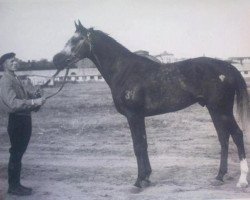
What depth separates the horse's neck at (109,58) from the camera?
301cm

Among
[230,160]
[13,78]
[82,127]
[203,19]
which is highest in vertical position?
[203,19]

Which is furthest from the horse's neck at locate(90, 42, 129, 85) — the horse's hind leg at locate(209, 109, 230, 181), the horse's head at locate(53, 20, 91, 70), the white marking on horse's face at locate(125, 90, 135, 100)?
the horse's hind leg at locate(209, 109, 230, 181)

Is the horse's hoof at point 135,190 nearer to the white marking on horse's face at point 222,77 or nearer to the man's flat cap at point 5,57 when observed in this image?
the white marking on horse's face at point 222,77

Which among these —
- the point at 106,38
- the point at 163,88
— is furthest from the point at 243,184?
A: the point at 106,38

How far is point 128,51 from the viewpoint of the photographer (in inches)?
119

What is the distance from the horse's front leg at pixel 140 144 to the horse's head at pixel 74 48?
81cm

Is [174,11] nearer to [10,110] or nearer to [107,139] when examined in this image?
[107,139]

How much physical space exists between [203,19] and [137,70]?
978mm

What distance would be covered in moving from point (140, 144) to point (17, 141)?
3.77 feet

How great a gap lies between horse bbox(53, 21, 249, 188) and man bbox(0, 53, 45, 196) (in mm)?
409

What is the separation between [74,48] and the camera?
2.97 metres

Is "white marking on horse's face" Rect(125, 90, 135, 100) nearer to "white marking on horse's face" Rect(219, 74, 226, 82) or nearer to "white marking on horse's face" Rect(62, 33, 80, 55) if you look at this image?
"white marking on horse's face" Rect(62, 33, 80, 55)

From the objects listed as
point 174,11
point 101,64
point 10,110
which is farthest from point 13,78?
point 174,11

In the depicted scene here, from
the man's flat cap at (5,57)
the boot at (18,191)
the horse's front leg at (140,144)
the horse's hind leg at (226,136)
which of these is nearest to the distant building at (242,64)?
the horse's hind leg at (226,136)
